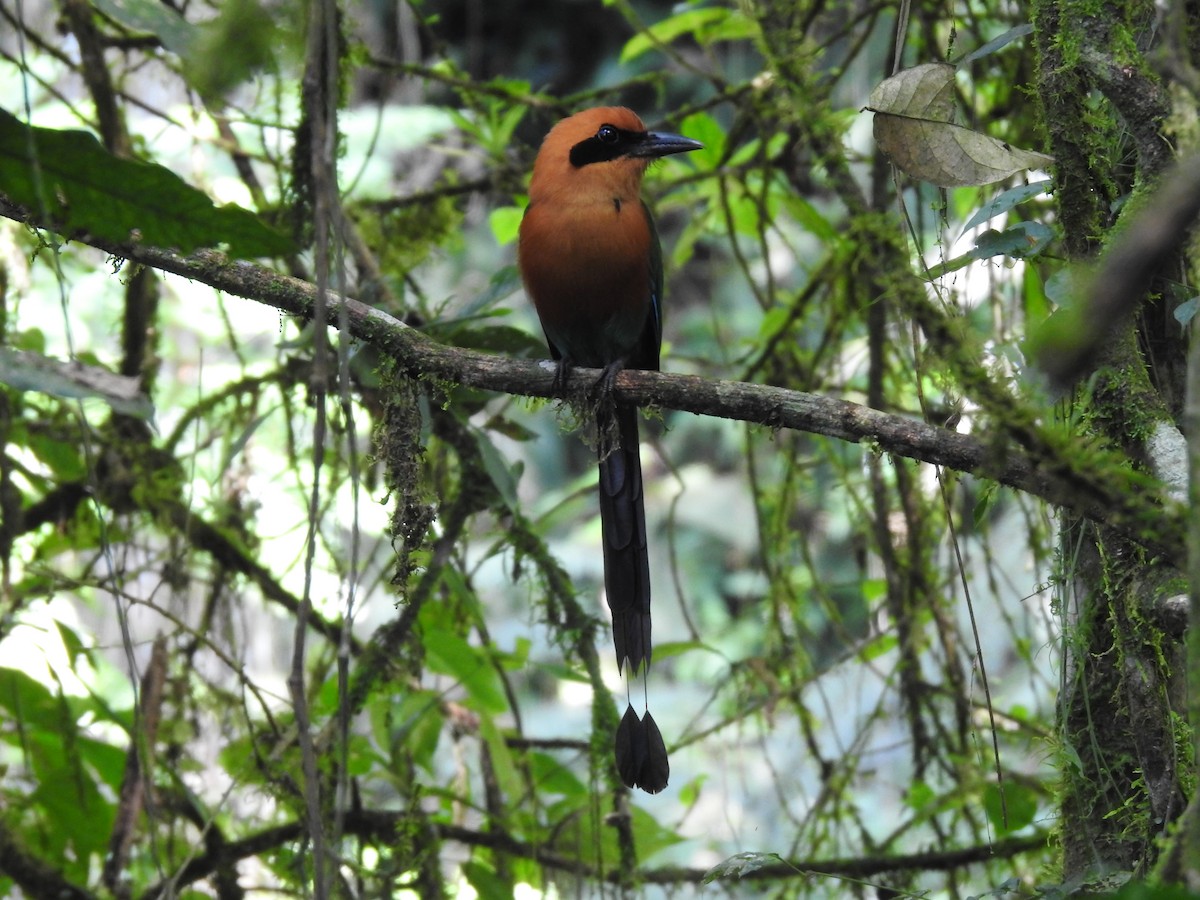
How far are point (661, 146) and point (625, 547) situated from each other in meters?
1.27

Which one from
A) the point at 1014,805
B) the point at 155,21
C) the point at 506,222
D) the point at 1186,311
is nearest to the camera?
the point at 1186,311

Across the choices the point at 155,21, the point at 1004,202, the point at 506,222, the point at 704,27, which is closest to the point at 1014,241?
the point at 1004,202

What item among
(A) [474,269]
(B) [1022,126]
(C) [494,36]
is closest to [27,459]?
(B) [1022,126]

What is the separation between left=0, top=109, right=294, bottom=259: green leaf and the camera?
1329 mm

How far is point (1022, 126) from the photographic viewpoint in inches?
121

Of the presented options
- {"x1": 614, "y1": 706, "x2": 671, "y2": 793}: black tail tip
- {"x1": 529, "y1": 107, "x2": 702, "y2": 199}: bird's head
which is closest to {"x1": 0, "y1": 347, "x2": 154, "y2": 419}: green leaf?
{"x1": 614, "y1": 706, "x2": 671, "y2": 793}: black tail tip

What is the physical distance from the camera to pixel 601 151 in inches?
134

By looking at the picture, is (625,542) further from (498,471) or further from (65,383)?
(65,383)

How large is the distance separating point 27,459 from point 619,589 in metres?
2.00

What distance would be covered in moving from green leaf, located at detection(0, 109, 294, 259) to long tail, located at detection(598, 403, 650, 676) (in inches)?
48.3

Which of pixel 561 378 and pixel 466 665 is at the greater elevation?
pixel 561 378

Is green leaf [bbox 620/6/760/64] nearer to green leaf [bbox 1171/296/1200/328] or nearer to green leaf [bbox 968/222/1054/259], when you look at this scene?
green leaf [bbox 968/222/1054/259]

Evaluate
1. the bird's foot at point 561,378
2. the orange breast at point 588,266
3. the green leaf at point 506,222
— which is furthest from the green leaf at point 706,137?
the bird's foot at point 561,378

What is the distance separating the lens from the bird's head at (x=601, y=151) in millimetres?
3326
